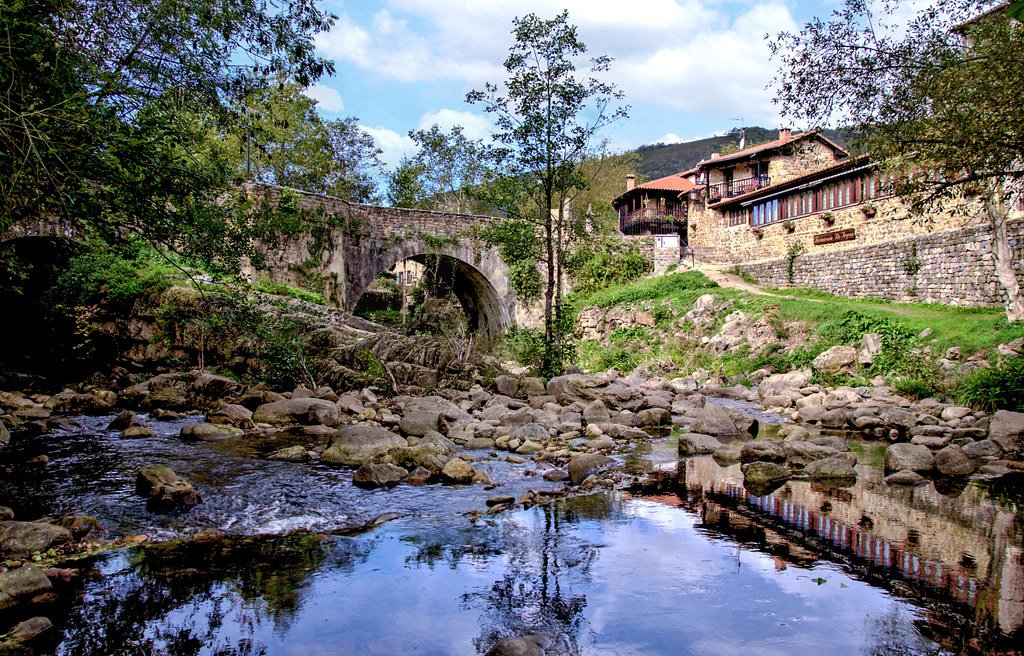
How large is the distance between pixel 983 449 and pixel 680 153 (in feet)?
275

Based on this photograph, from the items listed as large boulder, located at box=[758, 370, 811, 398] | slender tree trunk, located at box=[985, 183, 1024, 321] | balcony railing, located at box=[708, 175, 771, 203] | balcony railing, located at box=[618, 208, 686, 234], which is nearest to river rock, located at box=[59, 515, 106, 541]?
large boulder, located at box=[758, 370, 811, 398]

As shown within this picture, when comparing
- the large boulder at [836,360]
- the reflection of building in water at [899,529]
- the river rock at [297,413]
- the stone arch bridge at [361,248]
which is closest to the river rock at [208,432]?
the river rock at [297,413]

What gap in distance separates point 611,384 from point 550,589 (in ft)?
33.3

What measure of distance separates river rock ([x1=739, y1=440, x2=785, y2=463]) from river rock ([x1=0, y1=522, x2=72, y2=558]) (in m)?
7.45

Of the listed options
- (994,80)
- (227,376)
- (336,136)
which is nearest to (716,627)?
(994,80)

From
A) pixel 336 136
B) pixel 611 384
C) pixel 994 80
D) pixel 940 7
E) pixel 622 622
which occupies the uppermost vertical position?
pixel 336 136

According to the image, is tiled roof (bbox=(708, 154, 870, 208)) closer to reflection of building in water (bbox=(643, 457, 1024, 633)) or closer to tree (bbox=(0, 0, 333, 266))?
reflection of building in water (bbox=(643, 457, 1024, 633))

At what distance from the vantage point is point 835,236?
85.8ft

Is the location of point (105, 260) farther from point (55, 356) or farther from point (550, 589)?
point (550, 589)

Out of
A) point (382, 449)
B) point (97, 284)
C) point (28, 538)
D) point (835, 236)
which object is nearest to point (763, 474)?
point (382, 449)

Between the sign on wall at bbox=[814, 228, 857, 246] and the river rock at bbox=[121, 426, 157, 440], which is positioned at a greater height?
the sign on wall at bbox=[814, 228, 857, 246]

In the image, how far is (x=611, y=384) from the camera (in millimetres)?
14828

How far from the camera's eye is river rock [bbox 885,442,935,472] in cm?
845

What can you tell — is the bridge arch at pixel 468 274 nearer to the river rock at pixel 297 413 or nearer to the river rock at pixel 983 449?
the river rock at pixel 297 413
